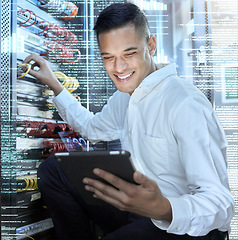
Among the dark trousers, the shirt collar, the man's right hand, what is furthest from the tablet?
the man's right hand

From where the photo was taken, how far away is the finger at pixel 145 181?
0.91 m

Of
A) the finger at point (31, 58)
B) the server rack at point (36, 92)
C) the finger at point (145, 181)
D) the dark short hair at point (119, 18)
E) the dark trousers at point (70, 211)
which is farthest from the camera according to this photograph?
the finger at point (31, 58)

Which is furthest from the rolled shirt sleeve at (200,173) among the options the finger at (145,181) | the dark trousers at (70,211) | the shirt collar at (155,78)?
the dark trousers at (70,211)

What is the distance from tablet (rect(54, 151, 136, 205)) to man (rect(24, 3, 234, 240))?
3 centimetres

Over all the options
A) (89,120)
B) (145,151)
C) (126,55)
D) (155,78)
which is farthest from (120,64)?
(89,120)

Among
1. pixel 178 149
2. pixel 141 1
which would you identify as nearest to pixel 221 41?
pixel 141 1

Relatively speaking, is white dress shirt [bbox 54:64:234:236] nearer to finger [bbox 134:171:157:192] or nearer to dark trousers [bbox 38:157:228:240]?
finger [bbox 134:171:157:192]

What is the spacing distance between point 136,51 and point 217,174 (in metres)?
0.63

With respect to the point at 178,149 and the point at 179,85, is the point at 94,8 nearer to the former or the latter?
the point at 179,85

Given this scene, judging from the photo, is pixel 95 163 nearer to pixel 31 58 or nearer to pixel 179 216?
→ pixel 179 216

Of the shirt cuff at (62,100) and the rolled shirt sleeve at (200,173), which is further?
the shirt cuff at (62,100)

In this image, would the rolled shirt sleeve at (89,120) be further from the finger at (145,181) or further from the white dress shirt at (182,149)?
the finger at (145,181)

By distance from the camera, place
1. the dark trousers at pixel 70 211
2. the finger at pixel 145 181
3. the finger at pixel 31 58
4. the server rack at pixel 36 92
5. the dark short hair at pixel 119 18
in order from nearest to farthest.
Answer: the finger at pixel 145 181 < the dark short hair at pixel 119 18 < the dark trousers at pixel 70 211 < the server rack at pixel 36 92 < the finger at pixel 31 58

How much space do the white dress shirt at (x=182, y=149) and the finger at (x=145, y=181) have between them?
0.13 m
